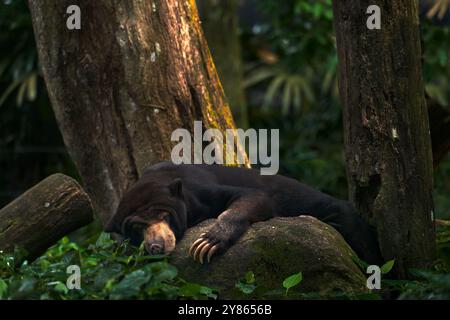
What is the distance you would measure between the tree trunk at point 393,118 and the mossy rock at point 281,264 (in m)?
0.35

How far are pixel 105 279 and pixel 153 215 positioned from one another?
3.05 ft

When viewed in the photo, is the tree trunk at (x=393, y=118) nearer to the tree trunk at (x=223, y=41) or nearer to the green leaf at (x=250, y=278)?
the green leaf at (x=250, y=278)

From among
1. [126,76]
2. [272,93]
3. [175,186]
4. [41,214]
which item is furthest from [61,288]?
[272,93]

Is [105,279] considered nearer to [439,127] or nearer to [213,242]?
[213,242]

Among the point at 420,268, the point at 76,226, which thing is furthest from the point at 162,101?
the point at 420,268

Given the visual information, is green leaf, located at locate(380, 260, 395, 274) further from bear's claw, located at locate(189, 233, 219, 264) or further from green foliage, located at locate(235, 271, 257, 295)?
bear's claw, located at locate(189, 233, 219, 264)

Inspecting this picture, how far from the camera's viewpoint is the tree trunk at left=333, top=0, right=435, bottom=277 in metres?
4.23

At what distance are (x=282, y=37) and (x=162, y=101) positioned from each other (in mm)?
4559

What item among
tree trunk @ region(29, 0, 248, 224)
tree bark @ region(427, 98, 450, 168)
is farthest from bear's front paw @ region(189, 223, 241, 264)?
tree bark @ region(427, 98, 450, 168)

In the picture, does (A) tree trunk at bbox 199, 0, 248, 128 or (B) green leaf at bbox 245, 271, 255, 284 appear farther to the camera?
(A) tree trunk at bbox 199, 0, 248, 128

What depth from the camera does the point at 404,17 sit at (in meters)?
4.21

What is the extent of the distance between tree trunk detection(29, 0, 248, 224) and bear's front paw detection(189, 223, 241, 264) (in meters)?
1.14

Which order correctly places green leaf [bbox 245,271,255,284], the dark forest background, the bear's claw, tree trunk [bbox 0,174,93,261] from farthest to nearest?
the dark forest background
tree trunk [bbox 0,174,93,261]
the bear's claw
green leaf [bbox 245,271,255,284]

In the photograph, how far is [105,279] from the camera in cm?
340
